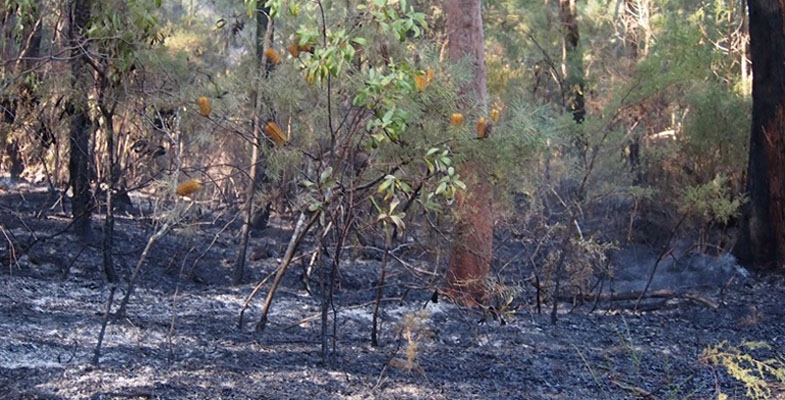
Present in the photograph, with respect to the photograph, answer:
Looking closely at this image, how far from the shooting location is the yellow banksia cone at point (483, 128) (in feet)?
23.6

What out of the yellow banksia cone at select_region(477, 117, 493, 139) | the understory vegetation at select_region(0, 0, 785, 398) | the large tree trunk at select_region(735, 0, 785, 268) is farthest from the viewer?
the large tree trunk at select_region(735, 0, 785, 268)

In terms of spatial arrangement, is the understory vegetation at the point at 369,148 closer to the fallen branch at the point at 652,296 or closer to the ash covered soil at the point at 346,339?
the fallen branch at the point at 652,296

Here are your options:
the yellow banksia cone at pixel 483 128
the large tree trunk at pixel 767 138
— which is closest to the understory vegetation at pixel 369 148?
the yellow banksia cone at pixel 483 128

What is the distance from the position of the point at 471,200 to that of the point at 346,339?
1.74m

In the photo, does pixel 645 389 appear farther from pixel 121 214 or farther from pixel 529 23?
pixel 529 23

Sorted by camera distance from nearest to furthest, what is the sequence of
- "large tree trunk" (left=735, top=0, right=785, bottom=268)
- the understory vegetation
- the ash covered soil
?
the ash covered soil
the understory vegetation
"large tree trunk" (left=735, top=0, right=785, bottom=268)

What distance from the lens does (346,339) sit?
8133 mm

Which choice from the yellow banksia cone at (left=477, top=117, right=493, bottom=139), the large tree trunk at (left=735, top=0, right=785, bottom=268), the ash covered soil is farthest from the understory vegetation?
the large tree trunk at (left=735, top=0, right=785, bottom=268)

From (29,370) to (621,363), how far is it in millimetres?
4570

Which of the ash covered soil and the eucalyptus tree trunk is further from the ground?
the eucalyptus tree trunk

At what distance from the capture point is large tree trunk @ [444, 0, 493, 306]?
27.7ft

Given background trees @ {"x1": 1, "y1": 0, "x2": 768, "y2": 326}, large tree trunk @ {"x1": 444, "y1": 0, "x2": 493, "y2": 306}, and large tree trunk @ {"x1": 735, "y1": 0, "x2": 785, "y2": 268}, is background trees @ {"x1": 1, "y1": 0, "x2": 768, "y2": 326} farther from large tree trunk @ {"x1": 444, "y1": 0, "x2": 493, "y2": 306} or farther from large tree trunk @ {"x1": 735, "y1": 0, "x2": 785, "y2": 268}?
large tree trunk @ {"x1": 735, "y1": 0, "x2": 785, "y2": 268}

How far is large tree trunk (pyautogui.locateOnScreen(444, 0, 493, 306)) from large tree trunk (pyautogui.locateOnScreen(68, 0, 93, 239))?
365 cm

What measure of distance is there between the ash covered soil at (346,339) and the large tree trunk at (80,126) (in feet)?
2.09
